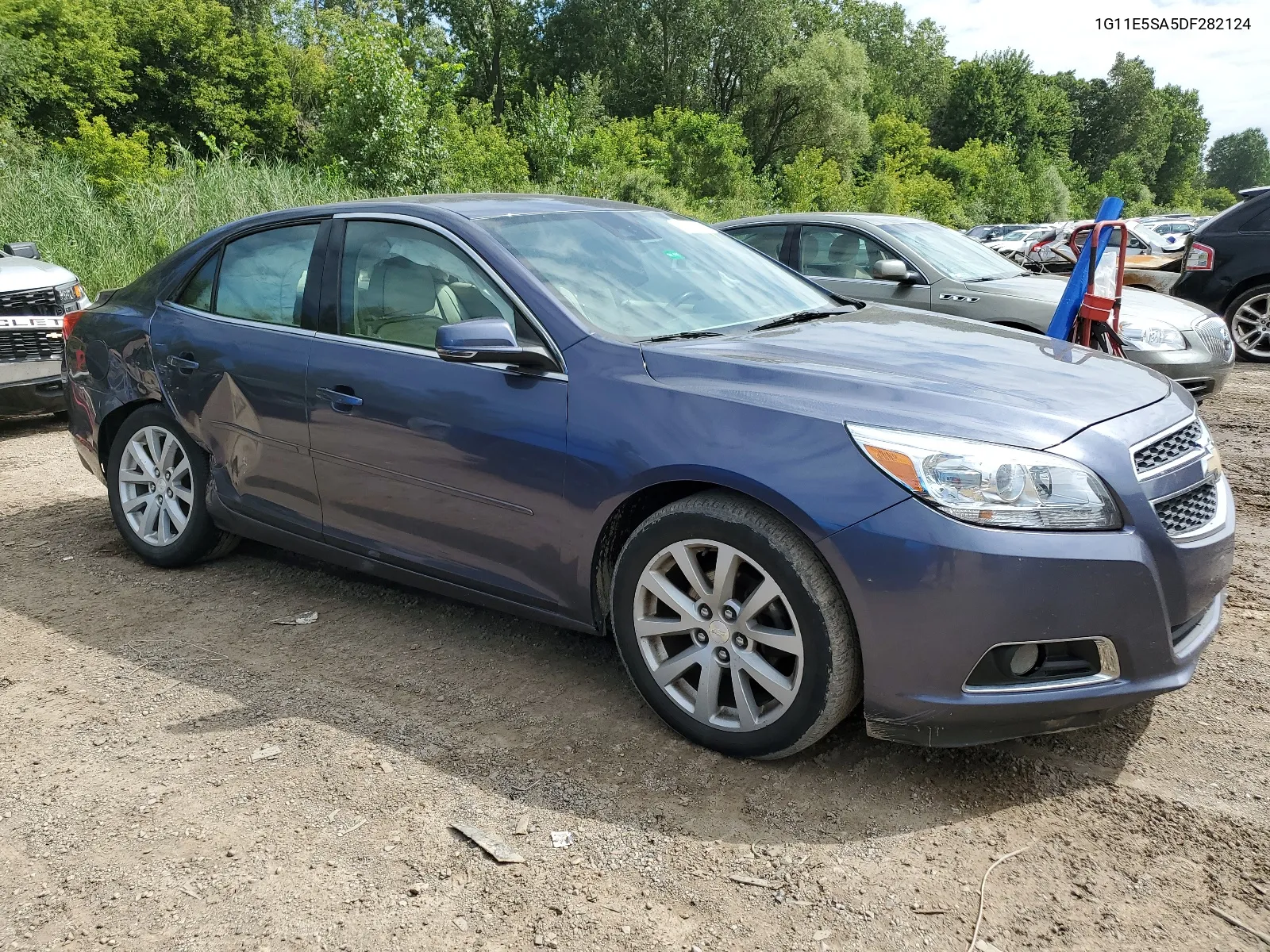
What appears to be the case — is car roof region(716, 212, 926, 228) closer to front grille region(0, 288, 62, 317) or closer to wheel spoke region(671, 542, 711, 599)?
front grille region(0, 288, 62, 317)

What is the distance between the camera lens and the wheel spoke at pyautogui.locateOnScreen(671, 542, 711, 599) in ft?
9.78

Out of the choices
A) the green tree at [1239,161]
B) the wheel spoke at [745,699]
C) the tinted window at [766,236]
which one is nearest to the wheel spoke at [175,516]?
the wheel spoke at [745,699]

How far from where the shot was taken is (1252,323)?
396 inches

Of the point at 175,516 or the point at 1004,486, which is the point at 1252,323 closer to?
the point at 1004,486

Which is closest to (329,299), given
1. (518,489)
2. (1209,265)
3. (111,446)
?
(518,489)

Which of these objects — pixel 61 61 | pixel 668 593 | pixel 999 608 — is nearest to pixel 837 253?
pixel 668 593

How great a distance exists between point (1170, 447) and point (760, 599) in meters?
1.24


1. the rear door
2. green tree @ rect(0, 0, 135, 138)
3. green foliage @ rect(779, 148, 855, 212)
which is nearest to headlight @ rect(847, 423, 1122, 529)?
the rear door

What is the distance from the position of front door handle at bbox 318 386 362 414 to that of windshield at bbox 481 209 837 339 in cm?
78

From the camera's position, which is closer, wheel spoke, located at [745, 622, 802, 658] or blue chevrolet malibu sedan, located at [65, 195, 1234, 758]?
blue chevrolet malibu sedan, located at [65, 195, 1234, 758]

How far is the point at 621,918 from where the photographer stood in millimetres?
2391

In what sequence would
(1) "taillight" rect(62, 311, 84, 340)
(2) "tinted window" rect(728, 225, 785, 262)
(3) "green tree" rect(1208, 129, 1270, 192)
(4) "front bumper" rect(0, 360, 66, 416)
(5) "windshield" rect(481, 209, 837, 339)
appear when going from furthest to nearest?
(3) "green tree" rect(1208, 129, 1270, 192) → (2) "tinted window" rect(728, 225, 785, 262) → (4) "front bumper" rect(0, 360, 66, 416) → (1) "taillight" rect(62, 311, 84, 340) → (5) "windshield" rect(481, 209, 837, 339)

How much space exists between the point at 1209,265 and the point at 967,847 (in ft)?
30.2

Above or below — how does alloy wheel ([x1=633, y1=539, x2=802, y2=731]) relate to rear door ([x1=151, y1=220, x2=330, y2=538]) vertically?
below
